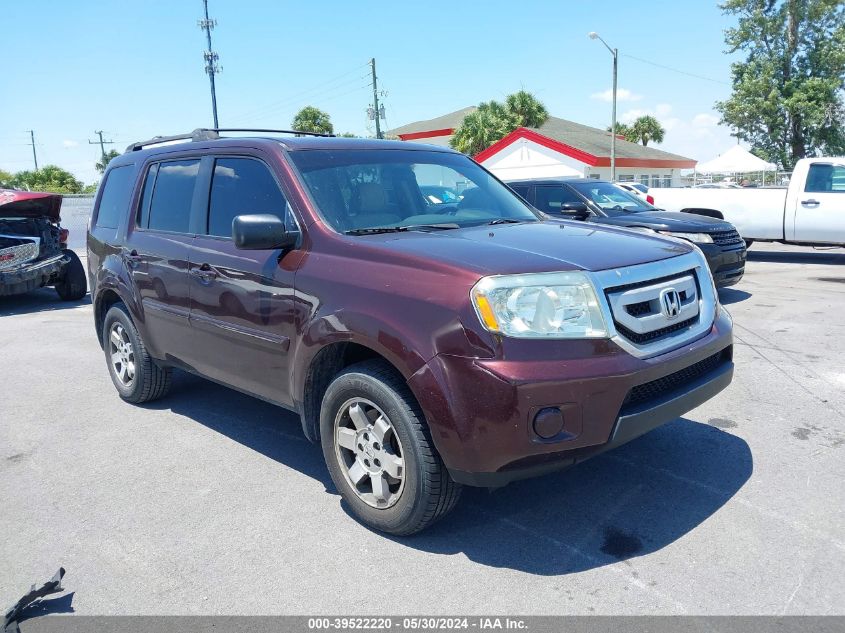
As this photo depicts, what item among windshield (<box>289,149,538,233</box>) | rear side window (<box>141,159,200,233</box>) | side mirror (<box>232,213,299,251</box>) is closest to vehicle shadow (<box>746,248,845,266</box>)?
windshield (<box>289,149,538,233</box>)

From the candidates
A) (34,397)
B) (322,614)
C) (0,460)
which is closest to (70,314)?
(34,397)

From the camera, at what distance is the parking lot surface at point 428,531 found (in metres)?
2.99

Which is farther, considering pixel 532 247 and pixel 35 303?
pixel 35 303

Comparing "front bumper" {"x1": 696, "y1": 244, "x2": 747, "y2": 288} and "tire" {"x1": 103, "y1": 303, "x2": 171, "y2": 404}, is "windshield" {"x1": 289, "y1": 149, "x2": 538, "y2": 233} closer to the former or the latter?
"tire" {"x1": 103, "y1": 303, "x2": 171, "y2": 404}

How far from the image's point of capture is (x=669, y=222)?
9.24 metres

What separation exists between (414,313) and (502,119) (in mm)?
40688

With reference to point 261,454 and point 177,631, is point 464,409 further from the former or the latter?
point 261,454

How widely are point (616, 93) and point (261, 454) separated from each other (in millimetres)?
29159

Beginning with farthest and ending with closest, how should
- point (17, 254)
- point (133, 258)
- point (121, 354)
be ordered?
point (17, 254) → point (121, 354) → point (133, 258)

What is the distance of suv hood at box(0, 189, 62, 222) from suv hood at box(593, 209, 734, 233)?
339 inches

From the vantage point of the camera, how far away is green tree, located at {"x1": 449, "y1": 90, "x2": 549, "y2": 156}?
41688 millimetres

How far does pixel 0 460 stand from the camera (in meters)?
4.73

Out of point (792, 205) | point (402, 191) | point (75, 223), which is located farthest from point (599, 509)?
point (75, 223)

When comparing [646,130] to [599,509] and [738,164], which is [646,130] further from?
[599,509]
